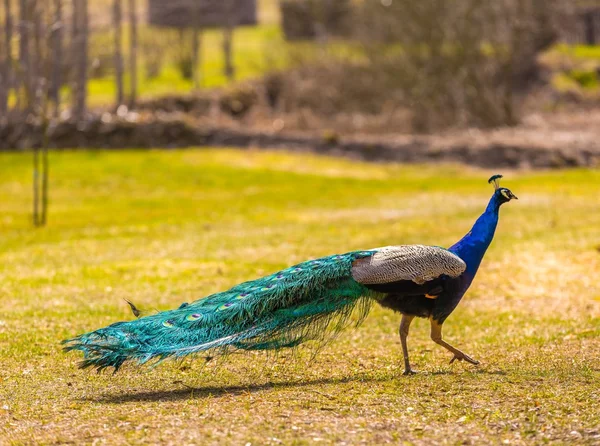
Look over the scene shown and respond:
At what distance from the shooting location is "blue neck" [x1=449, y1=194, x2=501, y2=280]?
30.7 feet

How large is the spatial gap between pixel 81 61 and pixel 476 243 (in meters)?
27.7

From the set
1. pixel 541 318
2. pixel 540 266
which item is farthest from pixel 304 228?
pixel 541 318

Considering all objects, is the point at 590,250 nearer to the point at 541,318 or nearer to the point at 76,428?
the point at 541,318

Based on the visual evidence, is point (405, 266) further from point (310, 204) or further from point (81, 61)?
point (81, 61)

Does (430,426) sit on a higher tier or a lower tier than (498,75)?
lower

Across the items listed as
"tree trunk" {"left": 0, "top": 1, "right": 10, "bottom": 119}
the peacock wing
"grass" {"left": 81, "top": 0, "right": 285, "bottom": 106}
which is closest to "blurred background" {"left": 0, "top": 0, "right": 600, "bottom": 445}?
"tree trunk" {"left": 0, "top": 1, "right": 10, "bottom": 119}

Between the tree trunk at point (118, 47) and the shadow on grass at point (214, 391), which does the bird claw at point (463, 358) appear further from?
the tree trunk at point (118, 47)

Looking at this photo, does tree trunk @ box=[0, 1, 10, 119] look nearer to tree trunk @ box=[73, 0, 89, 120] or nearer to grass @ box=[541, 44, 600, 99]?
tree trunk @ box=[73, 0, 89, 120]

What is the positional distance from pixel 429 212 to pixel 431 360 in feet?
39.7

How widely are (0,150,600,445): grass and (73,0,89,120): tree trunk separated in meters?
3.99

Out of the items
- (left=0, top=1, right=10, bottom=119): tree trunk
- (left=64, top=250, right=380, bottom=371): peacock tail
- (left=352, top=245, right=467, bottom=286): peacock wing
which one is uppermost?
(left=0, top=1, right=10, bottom=119): tree trunk

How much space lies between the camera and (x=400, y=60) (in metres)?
39.9

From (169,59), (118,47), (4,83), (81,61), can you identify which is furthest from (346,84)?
(169,59)

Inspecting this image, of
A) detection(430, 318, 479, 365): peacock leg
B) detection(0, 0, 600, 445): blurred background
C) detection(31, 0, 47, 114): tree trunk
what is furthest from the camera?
detection(31, 0, 47, 114): tree trunk
